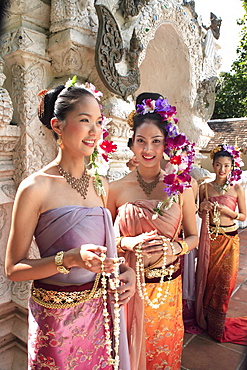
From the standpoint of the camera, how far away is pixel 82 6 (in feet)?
7.71

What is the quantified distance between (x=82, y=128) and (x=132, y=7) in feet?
6.55

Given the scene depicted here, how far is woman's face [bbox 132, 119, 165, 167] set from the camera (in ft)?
6.17

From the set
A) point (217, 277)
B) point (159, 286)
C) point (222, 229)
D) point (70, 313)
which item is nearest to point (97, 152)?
point (70, 313)

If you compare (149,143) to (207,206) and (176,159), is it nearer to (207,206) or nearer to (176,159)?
(176,159)

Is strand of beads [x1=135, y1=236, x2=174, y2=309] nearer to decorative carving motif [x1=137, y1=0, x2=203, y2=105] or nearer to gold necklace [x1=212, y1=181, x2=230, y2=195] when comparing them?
gold necklace [x1=212, y1=181, x2=230, y2=195]

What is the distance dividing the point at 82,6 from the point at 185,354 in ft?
10.6

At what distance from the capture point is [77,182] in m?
1.46

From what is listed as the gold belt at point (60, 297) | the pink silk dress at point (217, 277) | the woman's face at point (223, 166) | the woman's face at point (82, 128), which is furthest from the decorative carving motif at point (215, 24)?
the gold belt at point (60, 297)

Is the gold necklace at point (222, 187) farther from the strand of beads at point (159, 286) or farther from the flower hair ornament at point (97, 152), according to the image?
the flower hair ornament at point (97, 152)

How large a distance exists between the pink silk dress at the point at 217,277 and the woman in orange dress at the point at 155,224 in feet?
4.15

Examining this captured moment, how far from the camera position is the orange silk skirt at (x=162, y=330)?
1.95 meters

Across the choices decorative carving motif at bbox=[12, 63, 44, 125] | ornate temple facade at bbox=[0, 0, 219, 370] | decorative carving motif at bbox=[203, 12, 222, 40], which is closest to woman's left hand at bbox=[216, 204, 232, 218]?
ornate temple facade at bbox=[0, 0, 219, 370]

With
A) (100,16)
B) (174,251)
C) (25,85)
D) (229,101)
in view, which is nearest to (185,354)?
(174,251)

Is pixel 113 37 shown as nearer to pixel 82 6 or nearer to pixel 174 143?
pixel 82 6
